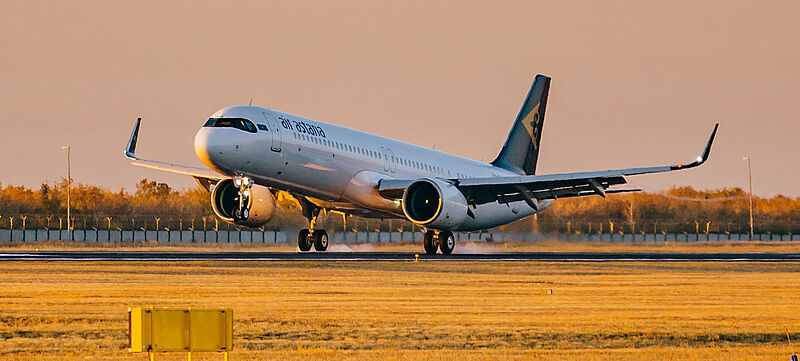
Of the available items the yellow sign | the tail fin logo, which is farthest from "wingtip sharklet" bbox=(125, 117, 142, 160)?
the yellow sign

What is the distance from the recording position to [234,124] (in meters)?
42.7

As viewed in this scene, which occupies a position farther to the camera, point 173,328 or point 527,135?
point 527,135

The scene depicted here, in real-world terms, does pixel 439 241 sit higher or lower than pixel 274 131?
lower

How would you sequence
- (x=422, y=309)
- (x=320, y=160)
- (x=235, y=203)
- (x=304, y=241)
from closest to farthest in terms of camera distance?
(x=422, y=309)
(x=320, y=160)
(x=235, y=203)
(x=304, y=241)

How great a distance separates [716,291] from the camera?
28.0 metres

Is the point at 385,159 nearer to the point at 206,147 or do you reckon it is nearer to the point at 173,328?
the point at 206,147

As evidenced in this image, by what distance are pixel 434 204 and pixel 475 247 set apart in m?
10.0

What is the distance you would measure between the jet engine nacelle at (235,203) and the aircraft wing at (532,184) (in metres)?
5.42

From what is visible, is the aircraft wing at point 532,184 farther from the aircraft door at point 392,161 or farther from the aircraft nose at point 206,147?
the aircraft nose at point 206,147

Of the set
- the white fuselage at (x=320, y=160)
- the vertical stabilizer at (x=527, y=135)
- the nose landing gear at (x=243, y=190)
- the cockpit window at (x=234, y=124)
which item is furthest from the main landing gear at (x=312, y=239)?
the vertical stabilizer at (x=527, y=135)

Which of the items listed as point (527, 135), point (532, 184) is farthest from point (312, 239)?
point (527, 135)

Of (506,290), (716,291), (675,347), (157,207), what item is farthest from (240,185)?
(157,207)

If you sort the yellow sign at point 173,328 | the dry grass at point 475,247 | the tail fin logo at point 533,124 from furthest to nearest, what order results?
the tail fin logo at point 533,124, the dry grass at point 475,247, the yellow sign at point 173,328

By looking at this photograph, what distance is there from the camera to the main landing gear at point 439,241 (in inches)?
2002
